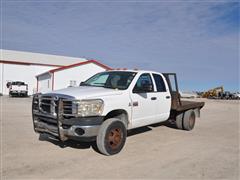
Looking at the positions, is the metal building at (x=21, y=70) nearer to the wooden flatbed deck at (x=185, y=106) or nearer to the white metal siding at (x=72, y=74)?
the white metal siding at (x=72, y=74)

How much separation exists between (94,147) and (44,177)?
205 cm

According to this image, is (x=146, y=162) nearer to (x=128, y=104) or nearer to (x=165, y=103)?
(x=128, y=104)

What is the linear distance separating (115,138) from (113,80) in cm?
183

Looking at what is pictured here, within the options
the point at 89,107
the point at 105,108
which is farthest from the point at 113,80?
the point at 89,107

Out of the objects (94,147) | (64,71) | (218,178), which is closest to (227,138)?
(218,178)

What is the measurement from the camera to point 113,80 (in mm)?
6711

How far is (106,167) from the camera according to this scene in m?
4.68

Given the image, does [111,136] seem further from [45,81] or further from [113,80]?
[45,81]

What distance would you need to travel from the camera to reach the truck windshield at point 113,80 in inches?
251

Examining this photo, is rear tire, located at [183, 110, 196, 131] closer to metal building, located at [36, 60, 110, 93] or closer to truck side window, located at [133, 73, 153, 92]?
truck side window, located at [133, 73, 153, 92]

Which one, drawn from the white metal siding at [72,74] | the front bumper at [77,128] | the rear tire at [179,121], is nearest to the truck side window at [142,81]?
the front bumper at [77,128]

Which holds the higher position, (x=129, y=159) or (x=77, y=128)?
(x=77, y=128)

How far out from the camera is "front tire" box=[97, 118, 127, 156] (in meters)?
5.24

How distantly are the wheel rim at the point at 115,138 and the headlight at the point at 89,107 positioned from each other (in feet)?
1.95
